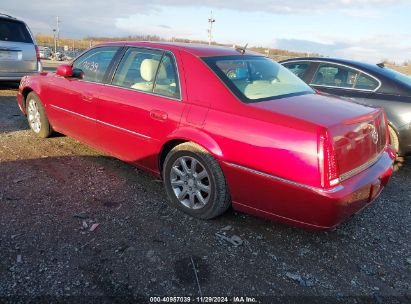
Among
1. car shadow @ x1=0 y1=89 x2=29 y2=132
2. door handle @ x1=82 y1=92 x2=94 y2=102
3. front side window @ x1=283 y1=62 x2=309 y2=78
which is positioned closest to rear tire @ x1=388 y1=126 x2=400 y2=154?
front side window @ x1=283 y1=62 x2=309 y2=78

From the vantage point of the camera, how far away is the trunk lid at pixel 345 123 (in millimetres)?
2705

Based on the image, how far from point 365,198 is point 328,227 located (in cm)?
50

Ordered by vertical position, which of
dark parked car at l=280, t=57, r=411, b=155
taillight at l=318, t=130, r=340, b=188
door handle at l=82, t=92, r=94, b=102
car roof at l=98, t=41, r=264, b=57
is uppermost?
car roof at l=98, t=41, r=264, b=57

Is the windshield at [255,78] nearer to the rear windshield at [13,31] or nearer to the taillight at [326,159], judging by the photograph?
the taillight at [326,159]

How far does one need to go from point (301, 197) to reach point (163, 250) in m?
1.19

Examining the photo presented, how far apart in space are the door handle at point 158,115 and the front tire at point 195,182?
1.06 feet

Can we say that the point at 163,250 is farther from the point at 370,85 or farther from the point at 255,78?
the point at 370,85

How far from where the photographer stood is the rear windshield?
8305mm

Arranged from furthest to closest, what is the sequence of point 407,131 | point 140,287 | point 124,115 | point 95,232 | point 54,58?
point 54,58
point 407,131
point 124,115
point 95,232
point 140,287

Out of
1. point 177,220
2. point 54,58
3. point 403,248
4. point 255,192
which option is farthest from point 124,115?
point 54,58

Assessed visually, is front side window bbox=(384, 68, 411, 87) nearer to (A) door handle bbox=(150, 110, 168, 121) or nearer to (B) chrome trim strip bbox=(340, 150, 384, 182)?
(B) chrome trim strip bbox=(340, 150, 384, 182)

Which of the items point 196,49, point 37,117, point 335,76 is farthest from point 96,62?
point 335,76

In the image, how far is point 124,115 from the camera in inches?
153

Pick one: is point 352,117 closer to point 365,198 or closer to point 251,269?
point 365,198
